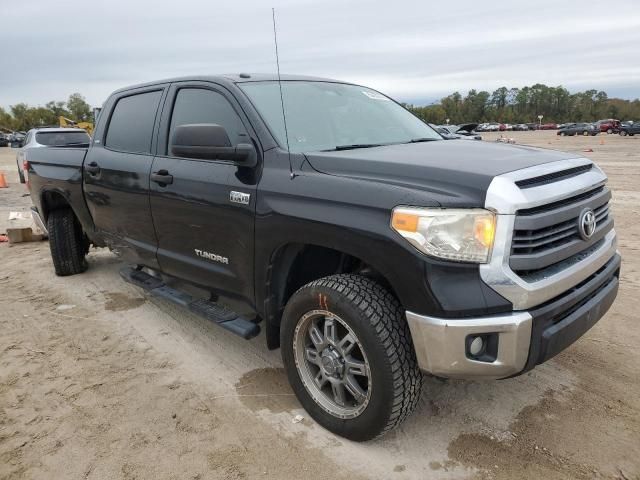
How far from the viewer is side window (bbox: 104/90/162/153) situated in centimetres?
399

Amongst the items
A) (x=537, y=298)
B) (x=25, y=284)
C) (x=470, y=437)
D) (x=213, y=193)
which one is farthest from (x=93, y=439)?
(x=25, y=284)

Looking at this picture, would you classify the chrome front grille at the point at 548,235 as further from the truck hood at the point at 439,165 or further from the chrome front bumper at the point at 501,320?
the truck hood at the point at 439,165

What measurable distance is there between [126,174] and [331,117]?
1736mm

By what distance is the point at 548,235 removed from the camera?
93.2 inches

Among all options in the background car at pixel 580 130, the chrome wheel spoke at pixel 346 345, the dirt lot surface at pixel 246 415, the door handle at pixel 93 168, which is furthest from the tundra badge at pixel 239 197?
the background car at pixel 580 130

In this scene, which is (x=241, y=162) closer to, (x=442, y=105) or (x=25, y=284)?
(x=25, y=284)

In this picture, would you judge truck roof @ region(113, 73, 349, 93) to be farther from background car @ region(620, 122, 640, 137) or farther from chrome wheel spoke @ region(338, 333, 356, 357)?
background car @ region(620, 122, 640, 137)

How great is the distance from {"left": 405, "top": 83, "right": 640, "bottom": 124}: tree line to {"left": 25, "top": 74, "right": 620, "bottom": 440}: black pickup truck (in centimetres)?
11941

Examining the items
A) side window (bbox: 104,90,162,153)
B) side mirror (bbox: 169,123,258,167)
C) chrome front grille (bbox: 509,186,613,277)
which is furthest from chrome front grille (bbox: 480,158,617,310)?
side window (bbox: 104,90,162,153)

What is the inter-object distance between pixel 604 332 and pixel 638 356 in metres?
0.40

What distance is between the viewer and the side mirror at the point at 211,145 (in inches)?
113

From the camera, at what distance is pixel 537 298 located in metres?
2.25

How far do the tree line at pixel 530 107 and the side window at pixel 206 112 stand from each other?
119371 mm

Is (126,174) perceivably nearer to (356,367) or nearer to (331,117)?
(331,117)
